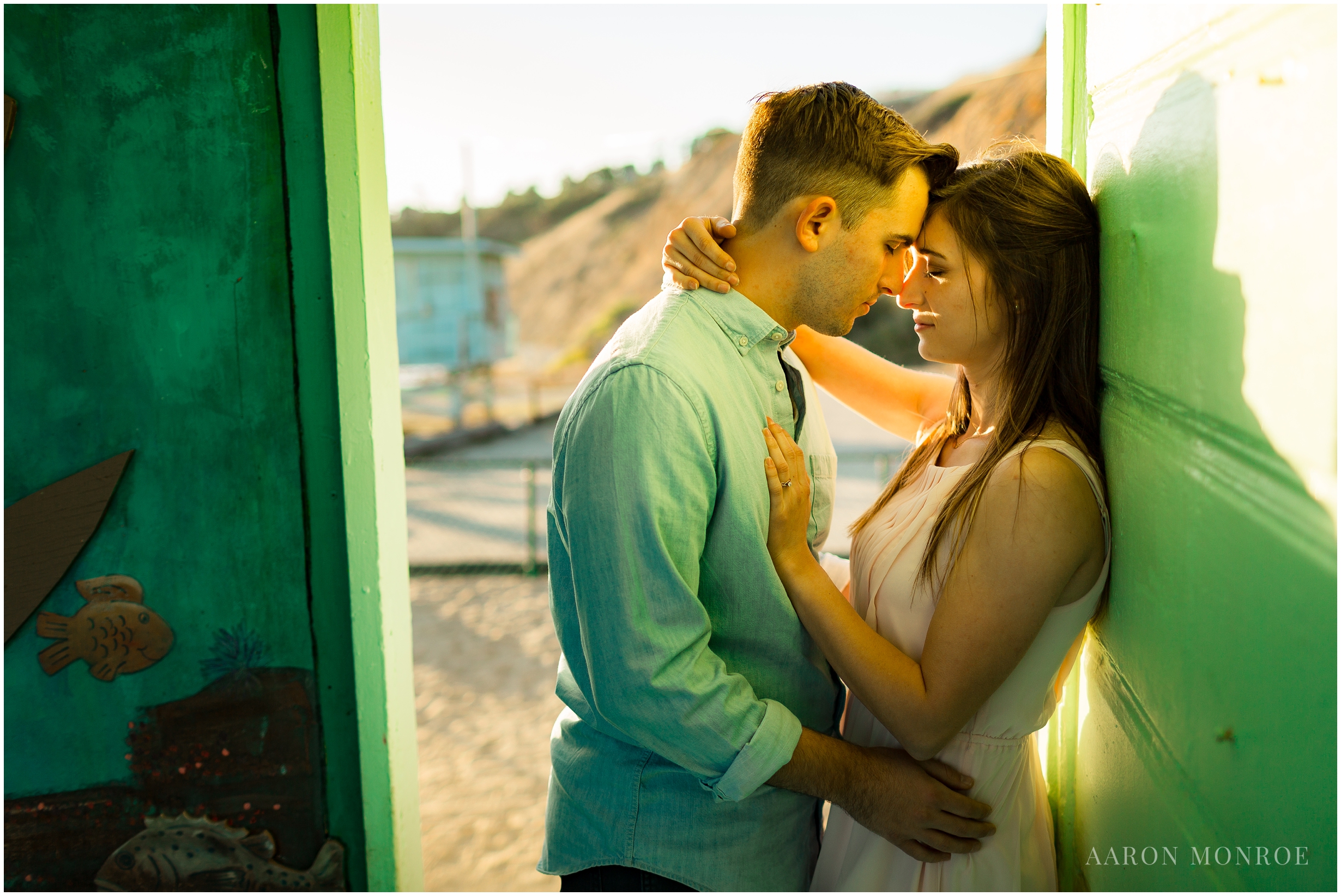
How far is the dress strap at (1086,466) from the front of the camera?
1327 mm

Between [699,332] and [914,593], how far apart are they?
1.99ft

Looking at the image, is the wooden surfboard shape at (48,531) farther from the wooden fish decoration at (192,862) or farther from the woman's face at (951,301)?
the woman's face at (951,301)

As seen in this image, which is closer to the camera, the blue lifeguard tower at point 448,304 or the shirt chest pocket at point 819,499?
the shirt chest pocket at point 819,499

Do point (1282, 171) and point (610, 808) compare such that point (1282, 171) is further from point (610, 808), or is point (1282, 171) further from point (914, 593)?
point (610, 808)

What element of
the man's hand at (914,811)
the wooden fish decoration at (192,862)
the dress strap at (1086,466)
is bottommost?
the wooden fish decoration at (192,862)

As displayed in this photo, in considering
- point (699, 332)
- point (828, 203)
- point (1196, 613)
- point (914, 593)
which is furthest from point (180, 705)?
point (1196, 613)

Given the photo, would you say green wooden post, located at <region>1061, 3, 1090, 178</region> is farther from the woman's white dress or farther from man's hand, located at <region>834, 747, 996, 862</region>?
man's hand, located at <region>834, 747, 996, 862</region>

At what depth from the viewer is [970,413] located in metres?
1.73

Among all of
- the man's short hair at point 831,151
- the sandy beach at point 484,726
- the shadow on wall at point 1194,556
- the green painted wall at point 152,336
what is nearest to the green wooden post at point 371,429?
the green painted wall at point 152,336

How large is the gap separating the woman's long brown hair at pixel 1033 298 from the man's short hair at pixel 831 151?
0.15 meters

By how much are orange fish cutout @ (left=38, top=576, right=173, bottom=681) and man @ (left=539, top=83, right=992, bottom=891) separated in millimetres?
955

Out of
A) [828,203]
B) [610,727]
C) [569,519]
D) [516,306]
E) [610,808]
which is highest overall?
[828,203]

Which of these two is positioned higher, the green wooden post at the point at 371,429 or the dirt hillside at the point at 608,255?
the green wooden post at the point at 371,429

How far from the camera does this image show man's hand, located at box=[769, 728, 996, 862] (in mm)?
1369
